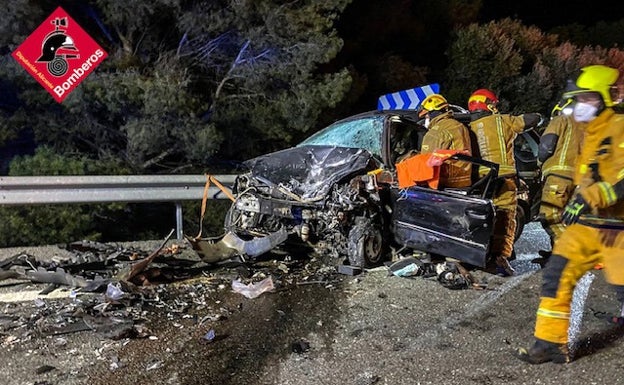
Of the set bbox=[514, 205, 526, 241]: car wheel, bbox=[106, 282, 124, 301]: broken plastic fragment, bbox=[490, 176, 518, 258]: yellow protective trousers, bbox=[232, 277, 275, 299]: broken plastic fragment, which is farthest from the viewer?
bbox=[514, 205, 526, 241]: car wheel

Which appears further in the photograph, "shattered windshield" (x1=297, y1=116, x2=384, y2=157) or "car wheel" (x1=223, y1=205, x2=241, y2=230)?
"car wheel" (x1=223, y1=205, x2=241, y2=230)

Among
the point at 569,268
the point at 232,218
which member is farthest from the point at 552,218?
the point at 232,218

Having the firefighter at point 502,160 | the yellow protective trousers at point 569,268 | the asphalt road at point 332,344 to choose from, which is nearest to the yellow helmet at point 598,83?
the yellow protective trousers at point 569,268

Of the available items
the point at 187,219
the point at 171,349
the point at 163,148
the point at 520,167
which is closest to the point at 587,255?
the point at 171,349

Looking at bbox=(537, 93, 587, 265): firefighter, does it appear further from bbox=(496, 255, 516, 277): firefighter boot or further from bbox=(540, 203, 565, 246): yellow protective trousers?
bbox=(496, 255, 516, 277): firefighter boot

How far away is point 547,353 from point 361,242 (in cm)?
235

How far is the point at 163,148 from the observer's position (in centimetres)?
977

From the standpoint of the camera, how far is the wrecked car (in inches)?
201

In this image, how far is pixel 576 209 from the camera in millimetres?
3379

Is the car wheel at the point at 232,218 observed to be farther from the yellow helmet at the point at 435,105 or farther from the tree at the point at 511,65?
the tree at the point at 511,65

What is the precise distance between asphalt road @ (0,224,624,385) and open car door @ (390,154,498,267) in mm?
395

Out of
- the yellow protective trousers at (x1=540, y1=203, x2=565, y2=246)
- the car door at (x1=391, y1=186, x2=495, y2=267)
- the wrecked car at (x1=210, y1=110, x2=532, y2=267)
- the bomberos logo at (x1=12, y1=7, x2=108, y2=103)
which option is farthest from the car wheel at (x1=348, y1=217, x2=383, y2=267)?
the bomberos logo at (x1=12, y1=7, x2=108, y2=103)

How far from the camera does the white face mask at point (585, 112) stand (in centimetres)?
353

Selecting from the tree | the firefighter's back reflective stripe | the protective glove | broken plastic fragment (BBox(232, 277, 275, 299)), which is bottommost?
the tree
